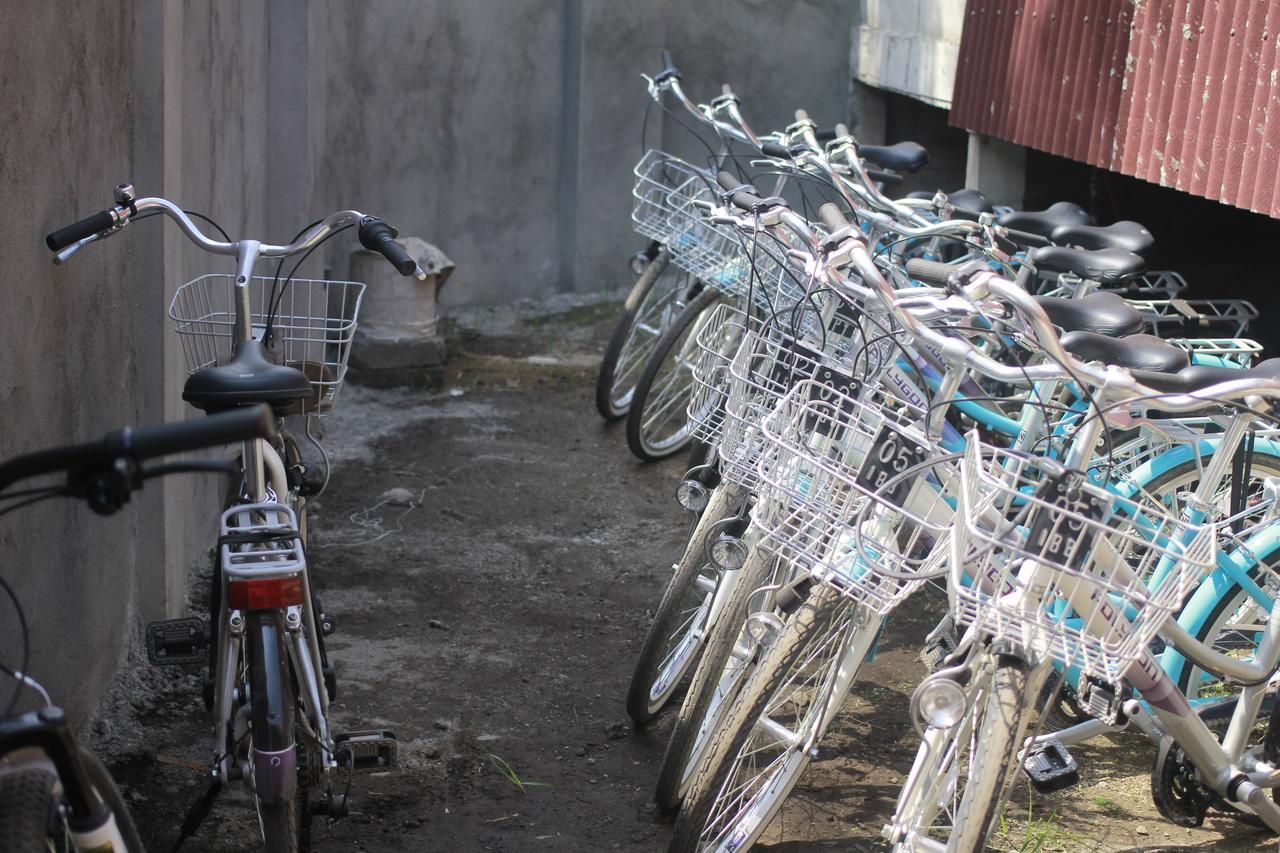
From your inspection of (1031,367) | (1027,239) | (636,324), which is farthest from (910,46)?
(1031,367)

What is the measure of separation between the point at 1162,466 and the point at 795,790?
1377 millimetres

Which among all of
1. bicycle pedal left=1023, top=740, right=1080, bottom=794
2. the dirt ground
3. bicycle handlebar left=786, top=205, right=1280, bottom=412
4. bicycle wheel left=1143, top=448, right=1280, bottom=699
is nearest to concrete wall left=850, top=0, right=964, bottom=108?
the dirt ground

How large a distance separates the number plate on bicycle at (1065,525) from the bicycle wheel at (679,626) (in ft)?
4.42

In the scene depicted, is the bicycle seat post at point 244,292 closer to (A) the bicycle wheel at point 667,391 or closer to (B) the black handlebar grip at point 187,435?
(B) the black handlebar grip at point 187,435

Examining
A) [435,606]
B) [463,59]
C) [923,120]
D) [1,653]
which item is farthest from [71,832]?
[923,120]

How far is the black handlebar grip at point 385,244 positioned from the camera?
10.6ft

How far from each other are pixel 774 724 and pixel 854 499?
646 millimetres

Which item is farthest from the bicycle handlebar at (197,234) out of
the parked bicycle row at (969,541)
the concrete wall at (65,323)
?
the parked bicycle row at (969,541)

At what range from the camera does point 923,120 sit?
9.27 metres

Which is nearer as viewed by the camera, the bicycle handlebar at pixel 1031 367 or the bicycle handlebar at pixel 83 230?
the bicycle handlebar at pixel 1031 367

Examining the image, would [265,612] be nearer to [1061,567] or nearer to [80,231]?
[80,231]

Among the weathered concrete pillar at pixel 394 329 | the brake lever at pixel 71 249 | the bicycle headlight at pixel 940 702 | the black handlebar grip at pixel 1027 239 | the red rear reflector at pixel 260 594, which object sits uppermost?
the brake lever at pixel 71 249

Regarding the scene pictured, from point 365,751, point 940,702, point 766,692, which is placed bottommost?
point 365,751

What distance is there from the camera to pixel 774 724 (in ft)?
10.7
